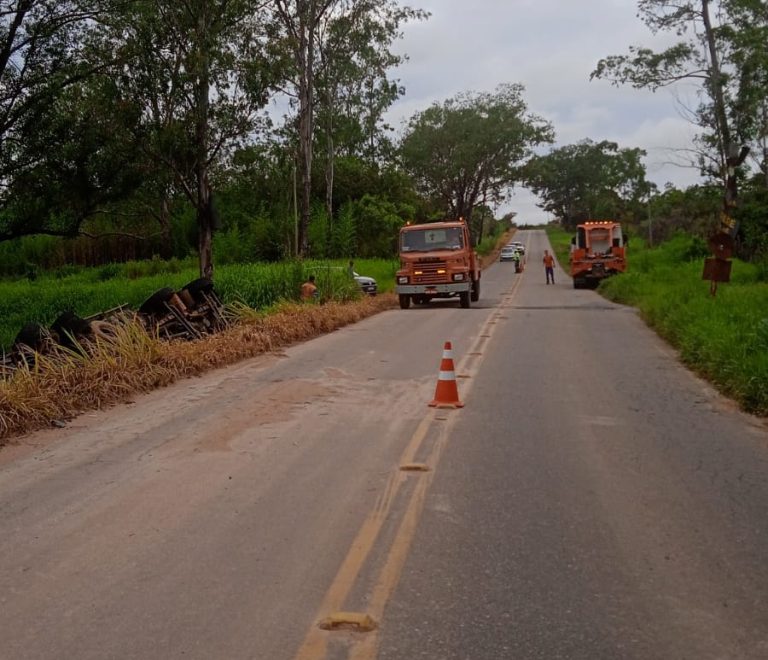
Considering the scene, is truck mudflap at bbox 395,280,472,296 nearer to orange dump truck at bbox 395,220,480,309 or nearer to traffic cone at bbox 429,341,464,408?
orange dump truck at bbox 395,220,480,309

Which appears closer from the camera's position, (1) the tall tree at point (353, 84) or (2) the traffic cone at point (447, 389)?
(2) the traffic cone at point (447, 389)

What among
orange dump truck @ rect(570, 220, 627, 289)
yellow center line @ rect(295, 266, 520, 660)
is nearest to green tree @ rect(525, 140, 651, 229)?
orange dump truck @ rect(570, 220, 627, 289)

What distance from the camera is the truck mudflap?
25031mm

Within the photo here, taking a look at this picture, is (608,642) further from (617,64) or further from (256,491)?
(617,64)

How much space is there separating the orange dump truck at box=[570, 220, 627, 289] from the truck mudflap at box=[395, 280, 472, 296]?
42.9 ft

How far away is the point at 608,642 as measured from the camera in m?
3.77

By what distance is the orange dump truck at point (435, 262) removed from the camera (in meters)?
25.0

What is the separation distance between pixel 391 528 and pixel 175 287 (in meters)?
20.8

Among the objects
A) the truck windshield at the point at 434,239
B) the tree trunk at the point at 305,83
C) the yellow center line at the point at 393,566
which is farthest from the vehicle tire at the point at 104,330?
the tree trunk at the point at 305,83

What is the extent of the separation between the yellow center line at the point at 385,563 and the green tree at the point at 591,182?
83.1 metres

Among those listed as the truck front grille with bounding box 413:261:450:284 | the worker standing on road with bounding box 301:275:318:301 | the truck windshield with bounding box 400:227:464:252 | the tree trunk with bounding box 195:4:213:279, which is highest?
the tree trunk with bounding box 195:4:213:279

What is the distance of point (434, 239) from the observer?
25.6 m

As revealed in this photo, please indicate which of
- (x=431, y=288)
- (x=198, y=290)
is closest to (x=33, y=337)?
(x=198, y=290)

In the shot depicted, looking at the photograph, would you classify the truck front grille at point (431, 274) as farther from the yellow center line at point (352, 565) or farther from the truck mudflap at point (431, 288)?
the yellow center line at point (352, 565)
